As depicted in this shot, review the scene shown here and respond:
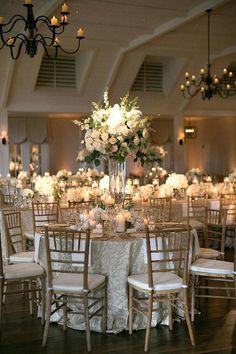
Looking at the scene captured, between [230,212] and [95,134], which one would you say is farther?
[230,212]

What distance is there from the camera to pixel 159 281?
15.0ft

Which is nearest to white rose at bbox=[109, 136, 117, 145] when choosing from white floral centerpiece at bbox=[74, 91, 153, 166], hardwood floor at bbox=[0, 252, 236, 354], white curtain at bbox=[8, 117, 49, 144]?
white floral centerpiece at bbox=[74, 91, 153, 166]

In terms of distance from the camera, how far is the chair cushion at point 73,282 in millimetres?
4488

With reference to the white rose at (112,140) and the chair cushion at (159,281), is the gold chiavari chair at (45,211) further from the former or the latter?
the chair cushion at (159,281)

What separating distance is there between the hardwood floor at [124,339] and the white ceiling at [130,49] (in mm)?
7119

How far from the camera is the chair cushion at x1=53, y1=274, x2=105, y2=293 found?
177 inches

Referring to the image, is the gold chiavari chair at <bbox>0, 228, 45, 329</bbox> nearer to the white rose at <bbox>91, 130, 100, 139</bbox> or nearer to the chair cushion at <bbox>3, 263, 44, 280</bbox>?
the chair cushion at <bbox>3, 263, 44, 280</bbox>

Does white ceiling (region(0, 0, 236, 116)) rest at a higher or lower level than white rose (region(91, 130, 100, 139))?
higher

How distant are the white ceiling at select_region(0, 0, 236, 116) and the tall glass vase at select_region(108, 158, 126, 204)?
5.63 meters

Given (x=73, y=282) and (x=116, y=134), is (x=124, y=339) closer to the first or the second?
(x=73, y=282)

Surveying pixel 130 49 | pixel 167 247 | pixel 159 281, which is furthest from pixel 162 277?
pixel 130 49

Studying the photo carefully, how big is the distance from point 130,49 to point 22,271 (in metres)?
10.7

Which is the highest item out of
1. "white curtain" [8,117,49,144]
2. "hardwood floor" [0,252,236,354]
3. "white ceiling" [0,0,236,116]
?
"white ceiling" [0,0,236,116]

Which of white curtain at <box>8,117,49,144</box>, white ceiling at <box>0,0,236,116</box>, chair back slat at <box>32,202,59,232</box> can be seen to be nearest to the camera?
chair back slat at <box>32,202,59,232</box>
